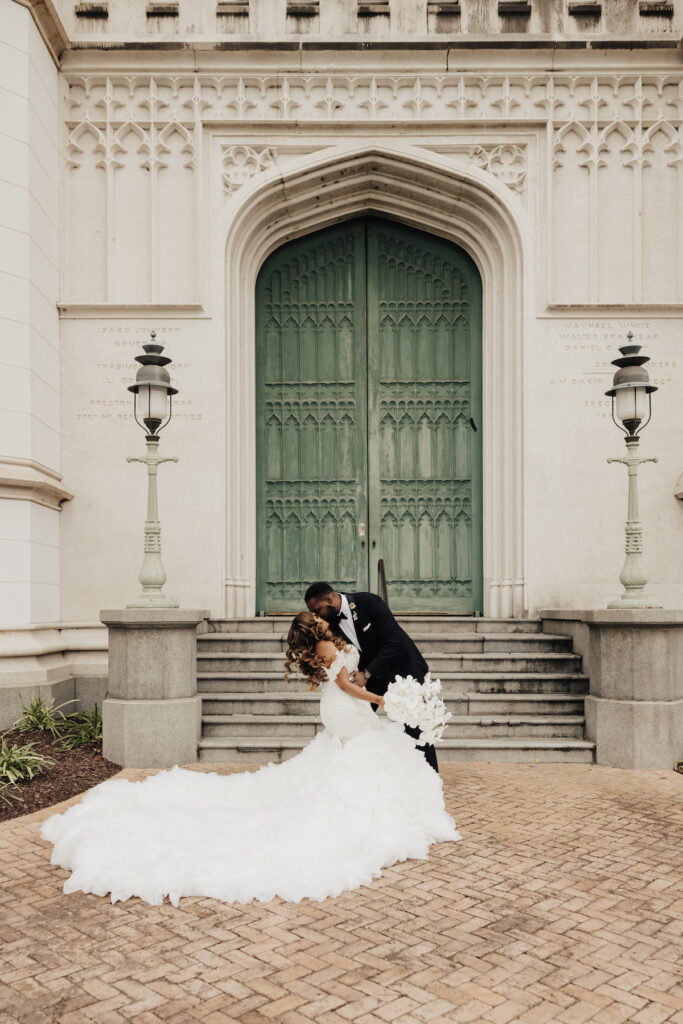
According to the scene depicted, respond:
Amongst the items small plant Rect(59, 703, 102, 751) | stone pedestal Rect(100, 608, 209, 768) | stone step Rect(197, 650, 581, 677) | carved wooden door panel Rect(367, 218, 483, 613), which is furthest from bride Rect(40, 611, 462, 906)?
carved wooden door panel Rect(367, 218, 483, 613)

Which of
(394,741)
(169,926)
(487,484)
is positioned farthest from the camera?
(487,484)

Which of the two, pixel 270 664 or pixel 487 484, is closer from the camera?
pixel 270 664

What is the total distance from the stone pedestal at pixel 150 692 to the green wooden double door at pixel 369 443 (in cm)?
312

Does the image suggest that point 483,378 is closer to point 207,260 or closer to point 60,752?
point 207,260

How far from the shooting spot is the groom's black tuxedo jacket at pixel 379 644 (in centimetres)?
590

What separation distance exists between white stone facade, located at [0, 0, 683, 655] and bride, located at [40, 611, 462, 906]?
423 cm

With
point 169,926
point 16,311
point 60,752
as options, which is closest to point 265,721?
point 60,752

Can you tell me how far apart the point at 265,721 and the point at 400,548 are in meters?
3.61

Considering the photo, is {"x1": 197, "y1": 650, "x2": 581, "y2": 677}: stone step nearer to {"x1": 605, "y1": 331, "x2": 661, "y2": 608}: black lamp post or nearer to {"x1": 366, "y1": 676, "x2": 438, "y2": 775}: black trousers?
{"x1": 605, "y1": 331, "x2": 661, "y2": 608}: black lamp post

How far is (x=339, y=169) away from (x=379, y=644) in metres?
6.75

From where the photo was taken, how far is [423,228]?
35.2 ft

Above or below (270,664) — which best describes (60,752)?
below

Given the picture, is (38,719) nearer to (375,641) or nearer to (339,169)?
(375,641)

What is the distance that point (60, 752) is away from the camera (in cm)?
752
